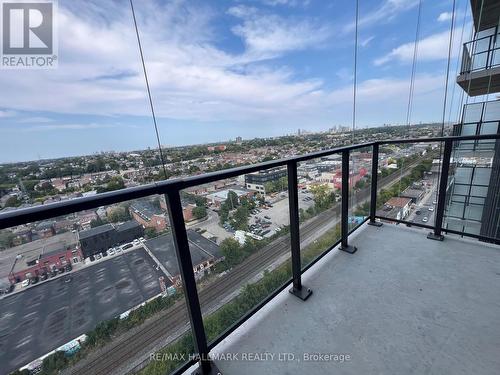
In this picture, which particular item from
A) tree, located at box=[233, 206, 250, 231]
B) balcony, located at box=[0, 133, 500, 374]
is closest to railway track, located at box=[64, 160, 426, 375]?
balcony, located at box=[0, 133, 500, 374]

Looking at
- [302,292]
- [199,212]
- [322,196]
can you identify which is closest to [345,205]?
[322,196]

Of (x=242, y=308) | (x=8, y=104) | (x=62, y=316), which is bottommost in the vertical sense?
(x=242, y=308)

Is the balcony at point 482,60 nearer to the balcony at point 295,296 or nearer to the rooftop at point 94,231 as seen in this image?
the balcony at point 295,296

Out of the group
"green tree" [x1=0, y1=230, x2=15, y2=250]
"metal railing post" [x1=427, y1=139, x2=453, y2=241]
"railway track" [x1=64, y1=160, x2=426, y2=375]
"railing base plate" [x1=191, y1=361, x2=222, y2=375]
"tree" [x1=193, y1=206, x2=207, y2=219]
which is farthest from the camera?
"metal railing post" [x1=427, y1=139, x2=453, y2=241]

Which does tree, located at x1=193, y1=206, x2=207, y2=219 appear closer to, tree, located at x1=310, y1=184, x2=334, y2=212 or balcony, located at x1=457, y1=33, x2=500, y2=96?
tree, located at x1=310, y1=184, x2=334, y2=212

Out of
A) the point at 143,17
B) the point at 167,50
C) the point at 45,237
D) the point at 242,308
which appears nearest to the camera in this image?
the point at 45,237

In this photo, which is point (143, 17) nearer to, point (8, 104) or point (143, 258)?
point (8, 104)

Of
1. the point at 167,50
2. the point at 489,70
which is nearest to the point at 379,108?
the point at 489,70
